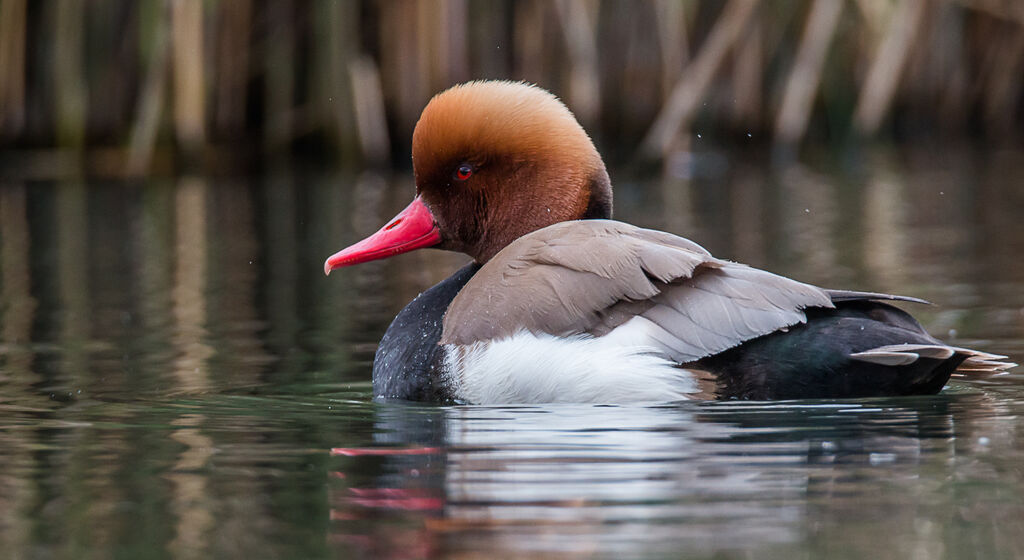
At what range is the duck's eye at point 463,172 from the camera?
449cm

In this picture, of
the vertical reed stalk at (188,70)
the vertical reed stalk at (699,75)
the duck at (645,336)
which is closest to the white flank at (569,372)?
the duck at (645,336)

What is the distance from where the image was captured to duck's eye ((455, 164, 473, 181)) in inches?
177

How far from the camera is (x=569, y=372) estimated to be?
12.2 ft

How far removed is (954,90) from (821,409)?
10.9 metres

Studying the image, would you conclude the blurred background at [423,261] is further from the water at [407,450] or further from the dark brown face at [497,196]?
the dark brown face at [497,196]

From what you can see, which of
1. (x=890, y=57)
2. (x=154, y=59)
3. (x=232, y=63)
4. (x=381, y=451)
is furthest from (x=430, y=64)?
(x=381, y=451)

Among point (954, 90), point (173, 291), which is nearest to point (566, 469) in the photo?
point (173, 291)

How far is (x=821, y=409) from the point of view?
11.7ft

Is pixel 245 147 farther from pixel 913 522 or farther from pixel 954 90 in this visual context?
pixel 913 522

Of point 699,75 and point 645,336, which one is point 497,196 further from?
point 699,75

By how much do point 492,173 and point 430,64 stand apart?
24.5 feet

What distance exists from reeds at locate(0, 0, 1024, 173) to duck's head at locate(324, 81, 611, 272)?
668 cm

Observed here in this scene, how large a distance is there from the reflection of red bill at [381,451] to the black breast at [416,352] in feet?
2.04

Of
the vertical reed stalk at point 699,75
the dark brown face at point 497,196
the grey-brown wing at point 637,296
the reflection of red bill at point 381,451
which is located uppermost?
the vertical reed stalk at point 699,75
